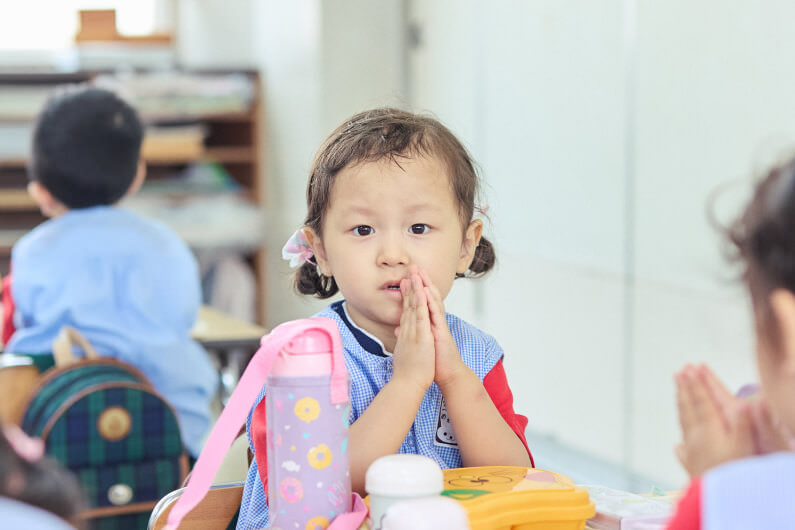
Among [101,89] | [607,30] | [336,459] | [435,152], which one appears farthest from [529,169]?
[336,459]

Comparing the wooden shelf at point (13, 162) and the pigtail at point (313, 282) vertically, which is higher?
the wooden shelf at point (13, 162)

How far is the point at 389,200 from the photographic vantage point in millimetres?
1131

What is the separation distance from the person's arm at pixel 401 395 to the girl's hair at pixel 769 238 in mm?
458

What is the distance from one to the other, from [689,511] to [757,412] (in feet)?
0.40

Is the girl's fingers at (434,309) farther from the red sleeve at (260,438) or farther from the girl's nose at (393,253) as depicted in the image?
the red sleeve at (260,438)

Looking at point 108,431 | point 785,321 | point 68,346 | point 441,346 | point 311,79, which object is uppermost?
point 311,79

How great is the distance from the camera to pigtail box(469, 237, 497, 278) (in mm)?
1372

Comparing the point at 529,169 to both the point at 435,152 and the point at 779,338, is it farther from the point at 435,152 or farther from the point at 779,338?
the point at 779,338

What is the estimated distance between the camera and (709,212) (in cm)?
77

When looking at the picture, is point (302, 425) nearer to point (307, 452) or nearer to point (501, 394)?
point (307, 452)

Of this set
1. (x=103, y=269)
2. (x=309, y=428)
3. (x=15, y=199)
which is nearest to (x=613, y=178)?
(x=103, y=269)

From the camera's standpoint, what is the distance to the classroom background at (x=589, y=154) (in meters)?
2.58

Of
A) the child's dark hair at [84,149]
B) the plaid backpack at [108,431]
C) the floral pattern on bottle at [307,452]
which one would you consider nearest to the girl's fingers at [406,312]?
the floral pattern on bottle at [307,452]

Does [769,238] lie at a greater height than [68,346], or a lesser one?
greater
